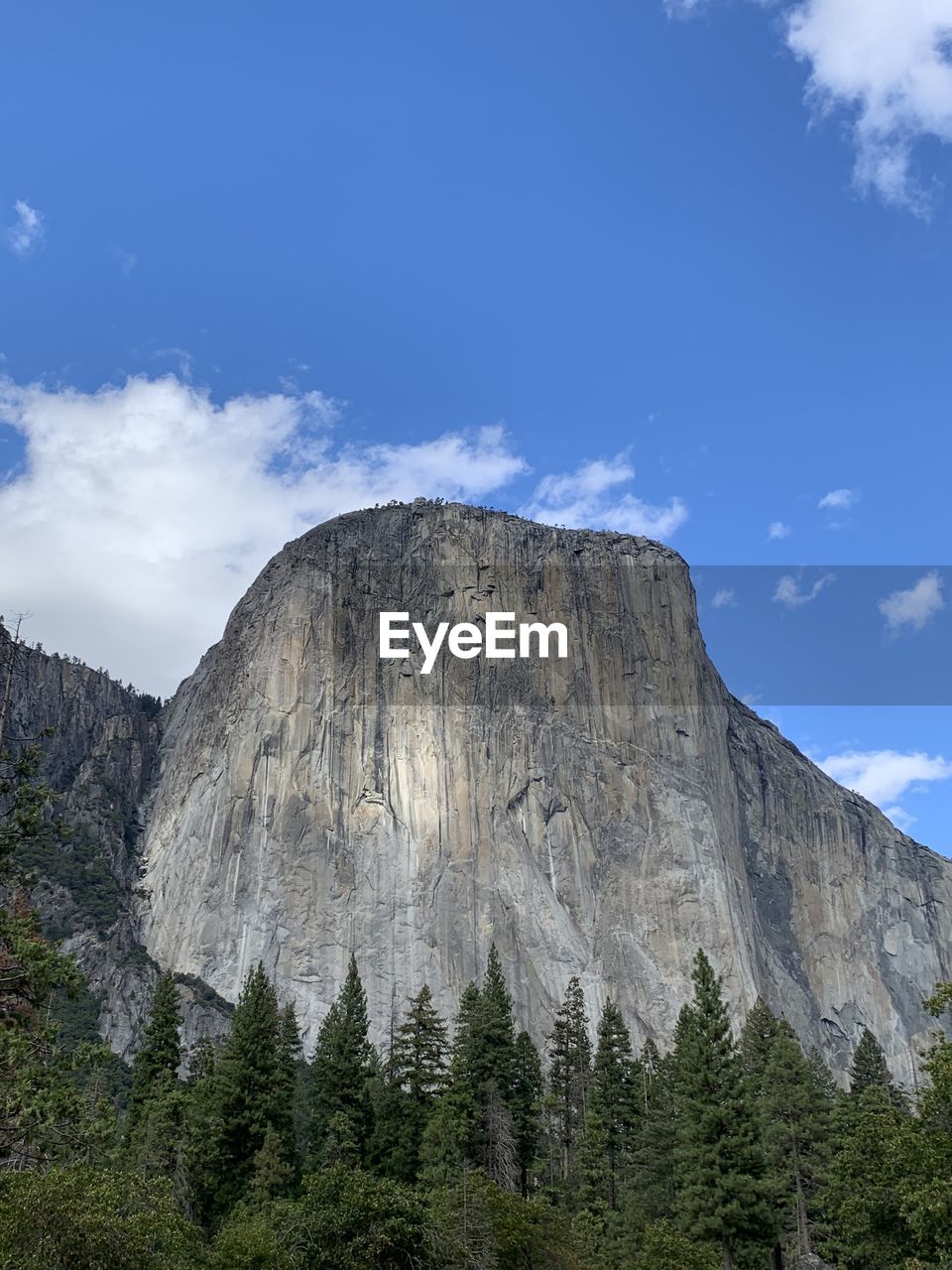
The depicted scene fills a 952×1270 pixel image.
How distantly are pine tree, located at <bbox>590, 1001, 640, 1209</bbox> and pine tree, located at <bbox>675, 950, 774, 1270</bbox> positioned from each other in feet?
34.4

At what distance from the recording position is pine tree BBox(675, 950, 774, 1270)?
38.8m

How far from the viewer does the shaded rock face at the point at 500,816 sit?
110438 mm

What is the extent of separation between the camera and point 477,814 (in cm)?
11662

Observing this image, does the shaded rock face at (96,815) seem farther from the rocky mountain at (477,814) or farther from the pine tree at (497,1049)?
the pine tree at (497,1049)

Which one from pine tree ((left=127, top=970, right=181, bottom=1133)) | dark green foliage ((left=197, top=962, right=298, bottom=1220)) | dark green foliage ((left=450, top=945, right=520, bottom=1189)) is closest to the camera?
dark green foliage ((left=197, top=962, right=298, bottom=1220))

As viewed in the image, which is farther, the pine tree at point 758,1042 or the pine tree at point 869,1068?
the pine tree at point 869,1068

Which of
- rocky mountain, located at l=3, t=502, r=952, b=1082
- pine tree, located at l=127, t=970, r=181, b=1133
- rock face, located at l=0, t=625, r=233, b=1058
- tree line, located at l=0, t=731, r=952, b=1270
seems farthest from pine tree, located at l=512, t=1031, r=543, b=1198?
rocky mountain, located at l=3, t=502, r=952, b=1082

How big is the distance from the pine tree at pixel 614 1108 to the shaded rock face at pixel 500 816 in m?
50.3

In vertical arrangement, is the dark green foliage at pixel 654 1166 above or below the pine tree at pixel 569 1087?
below

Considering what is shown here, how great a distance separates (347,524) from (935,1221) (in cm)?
→ 11295

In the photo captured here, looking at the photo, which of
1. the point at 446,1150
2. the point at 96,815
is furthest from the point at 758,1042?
the point at 96,815

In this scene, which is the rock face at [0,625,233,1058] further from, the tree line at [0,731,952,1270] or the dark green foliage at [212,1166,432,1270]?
the dark green foliage at [212,1166,432,1270]

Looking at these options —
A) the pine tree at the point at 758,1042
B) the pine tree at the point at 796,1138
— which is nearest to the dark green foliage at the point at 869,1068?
the pine tree at the point at 758,1042

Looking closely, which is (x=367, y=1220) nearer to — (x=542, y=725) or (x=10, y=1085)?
(x=10, y=1085)
